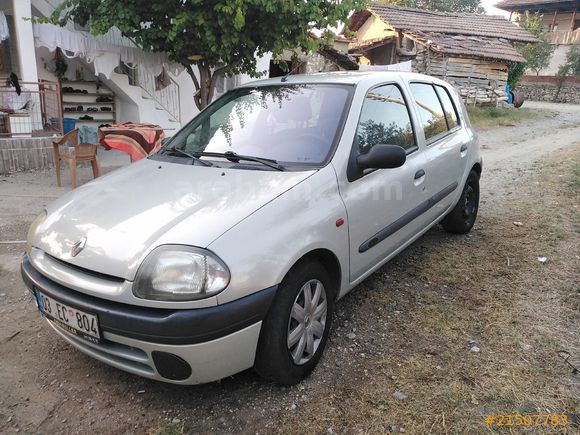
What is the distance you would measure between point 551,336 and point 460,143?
6.27 feet

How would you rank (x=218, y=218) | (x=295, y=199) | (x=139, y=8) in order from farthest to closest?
(x=139, y=8), (x=295, y=199), (x=218, y=218)

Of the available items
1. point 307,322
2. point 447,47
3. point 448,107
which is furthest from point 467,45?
point 307,322

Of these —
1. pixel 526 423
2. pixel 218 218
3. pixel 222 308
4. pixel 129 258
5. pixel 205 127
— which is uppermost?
pixel 205 127

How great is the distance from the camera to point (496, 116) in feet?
55.3

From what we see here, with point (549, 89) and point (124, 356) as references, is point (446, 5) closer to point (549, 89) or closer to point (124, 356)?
point (549, 89)

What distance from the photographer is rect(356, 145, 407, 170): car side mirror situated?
103 inches

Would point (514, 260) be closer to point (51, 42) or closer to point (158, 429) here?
point (158, 429)

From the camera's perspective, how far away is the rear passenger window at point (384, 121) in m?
2.91

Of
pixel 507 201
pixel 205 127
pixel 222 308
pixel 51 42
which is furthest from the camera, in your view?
pixel 51 42

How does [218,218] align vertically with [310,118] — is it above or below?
below

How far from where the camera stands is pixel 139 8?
662 centimetres

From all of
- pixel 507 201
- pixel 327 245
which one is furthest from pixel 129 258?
pixel 507 201

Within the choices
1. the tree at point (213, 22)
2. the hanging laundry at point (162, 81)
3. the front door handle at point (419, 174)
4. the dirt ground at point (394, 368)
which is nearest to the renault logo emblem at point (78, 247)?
the dirt ground at point (394, 368)

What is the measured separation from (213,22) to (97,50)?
3.38 metres
